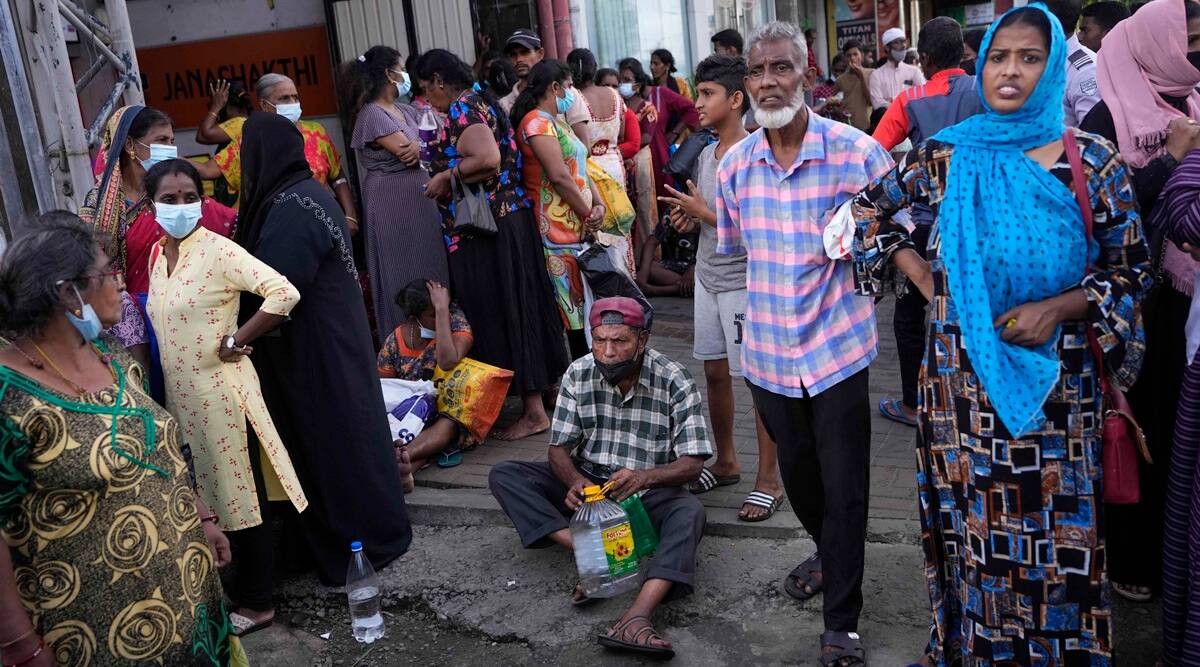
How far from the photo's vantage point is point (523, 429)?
231 inches

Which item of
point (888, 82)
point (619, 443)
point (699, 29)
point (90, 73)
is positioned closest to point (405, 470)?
point (619, 443)

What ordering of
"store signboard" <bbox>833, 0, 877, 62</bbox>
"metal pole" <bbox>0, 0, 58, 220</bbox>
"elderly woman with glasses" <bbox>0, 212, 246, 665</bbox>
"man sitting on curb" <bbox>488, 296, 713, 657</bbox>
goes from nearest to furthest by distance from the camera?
1. "elderly woman with glasses" <bbox>0, 212, 246, 665</bbox>
2. "man sitting on curb" <bbox>488, 296, 713, 657</bbox>
3. "metal pole" <bbox>0, 0, 58, 220</bbox>
4. "store signboard" <bbox>833, 0, 877, 62</bbox>

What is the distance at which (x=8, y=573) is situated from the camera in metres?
2.49

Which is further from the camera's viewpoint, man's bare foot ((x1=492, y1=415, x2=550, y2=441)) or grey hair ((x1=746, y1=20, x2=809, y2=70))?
man's bare foot ((x1=492, y1=415, x2=550, y2=441))

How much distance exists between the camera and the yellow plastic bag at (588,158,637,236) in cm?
638

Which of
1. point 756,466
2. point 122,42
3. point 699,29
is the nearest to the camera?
point 756,466

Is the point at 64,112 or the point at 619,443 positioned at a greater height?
the point at 64,112

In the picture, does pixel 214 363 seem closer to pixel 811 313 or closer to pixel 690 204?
pixel 690 204

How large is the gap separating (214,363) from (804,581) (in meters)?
2.37

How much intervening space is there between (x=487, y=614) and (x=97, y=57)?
427 cm

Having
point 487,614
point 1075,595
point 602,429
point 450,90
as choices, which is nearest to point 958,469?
point 1075,595

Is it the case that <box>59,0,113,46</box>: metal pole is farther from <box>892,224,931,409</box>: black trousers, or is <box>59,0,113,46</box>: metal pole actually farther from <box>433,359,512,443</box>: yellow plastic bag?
<box>892,224,931,409</box>: black trousers

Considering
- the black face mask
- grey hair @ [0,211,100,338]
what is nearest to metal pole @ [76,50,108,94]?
grey hair @ [0,211,100,338]

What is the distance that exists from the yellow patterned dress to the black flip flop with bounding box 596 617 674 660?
4.54 ft
